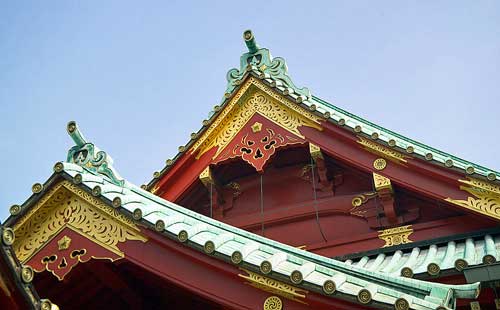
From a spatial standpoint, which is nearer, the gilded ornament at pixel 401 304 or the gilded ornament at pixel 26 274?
the gilded ornament at pixel 26 274

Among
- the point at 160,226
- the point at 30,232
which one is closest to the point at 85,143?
the point at 30,232

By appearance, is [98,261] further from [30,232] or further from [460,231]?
[460,231]

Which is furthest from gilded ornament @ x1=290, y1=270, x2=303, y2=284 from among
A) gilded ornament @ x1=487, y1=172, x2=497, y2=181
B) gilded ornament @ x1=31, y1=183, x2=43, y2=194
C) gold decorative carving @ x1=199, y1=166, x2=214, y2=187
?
gold decorative carving @ x1=199, y1=166, x2=214, y2=187

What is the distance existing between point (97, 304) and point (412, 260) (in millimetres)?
3024

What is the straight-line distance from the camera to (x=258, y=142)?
791 cm

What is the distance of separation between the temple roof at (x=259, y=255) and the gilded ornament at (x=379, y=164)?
2302 millimetres

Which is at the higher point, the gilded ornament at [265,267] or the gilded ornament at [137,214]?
the gilded ornament at [265,267]

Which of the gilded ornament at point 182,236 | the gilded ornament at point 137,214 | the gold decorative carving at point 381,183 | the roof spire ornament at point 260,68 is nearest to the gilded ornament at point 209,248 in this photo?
the gilded ornament at point 182,236

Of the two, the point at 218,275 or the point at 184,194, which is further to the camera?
the point at 184,194

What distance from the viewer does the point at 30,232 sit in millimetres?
5328

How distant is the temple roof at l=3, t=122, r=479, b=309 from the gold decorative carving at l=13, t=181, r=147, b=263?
72 millimetres

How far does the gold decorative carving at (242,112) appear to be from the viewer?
805cm

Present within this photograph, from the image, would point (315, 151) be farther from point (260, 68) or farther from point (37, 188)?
point (37, 188)

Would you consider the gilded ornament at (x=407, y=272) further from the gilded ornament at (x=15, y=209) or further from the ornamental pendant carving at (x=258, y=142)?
the gilded ornament at (x=15, y=209)
